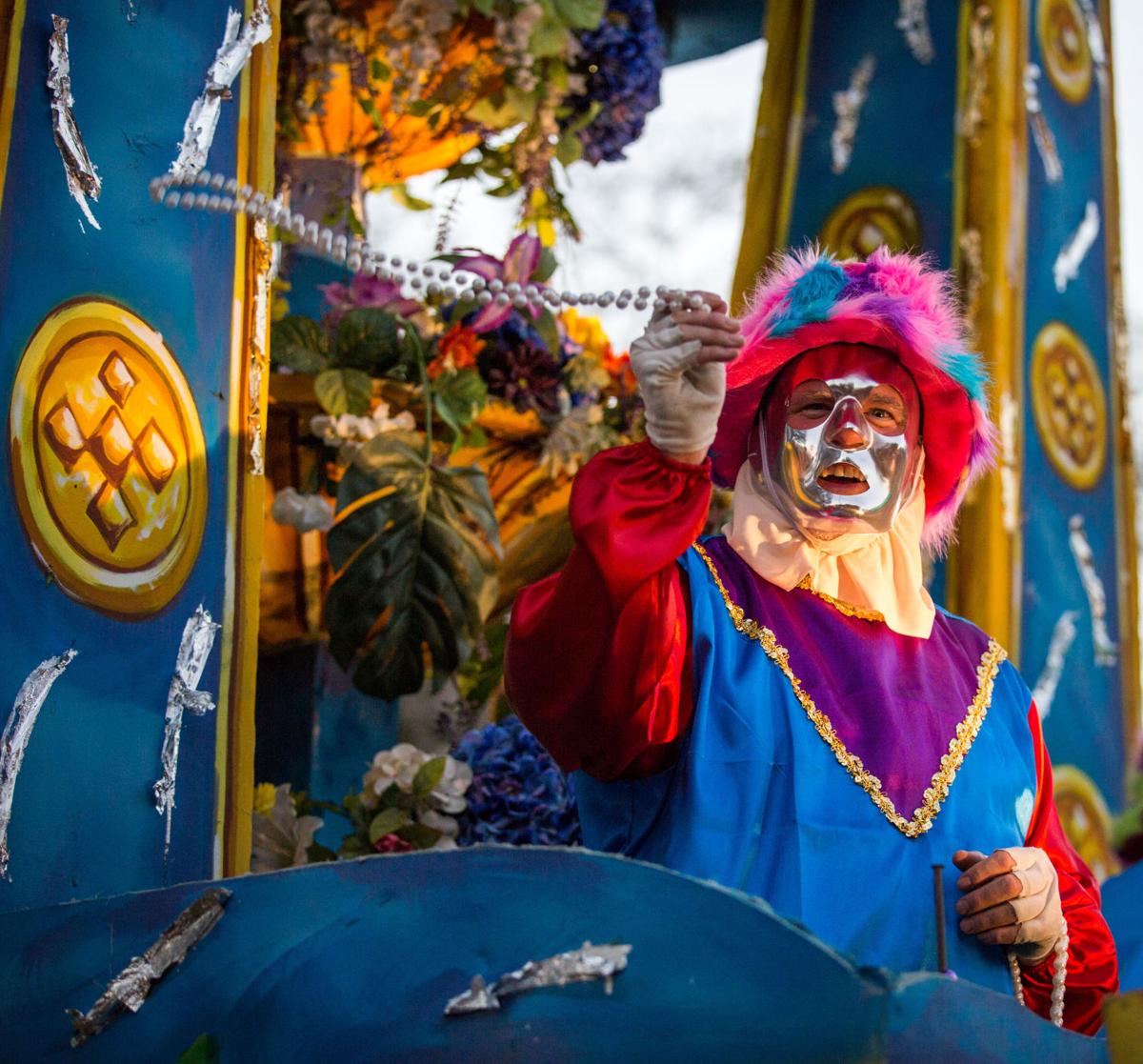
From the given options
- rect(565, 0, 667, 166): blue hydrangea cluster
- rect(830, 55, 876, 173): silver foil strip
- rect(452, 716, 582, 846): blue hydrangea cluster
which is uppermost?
rect(830, 55, 876, 173): silver foil strip

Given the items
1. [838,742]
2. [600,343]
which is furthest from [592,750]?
[600,343]

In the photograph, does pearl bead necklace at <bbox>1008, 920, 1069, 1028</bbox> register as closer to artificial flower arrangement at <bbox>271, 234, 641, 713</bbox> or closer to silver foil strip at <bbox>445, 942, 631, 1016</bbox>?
silver foil strip at <bbox>445, 942, 631, 1016</bbox>

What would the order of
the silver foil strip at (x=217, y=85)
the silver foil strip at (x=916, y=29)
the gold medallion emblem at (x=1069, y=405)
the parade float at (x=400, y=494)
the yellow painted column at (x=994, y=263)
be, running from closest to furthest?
the parade float at (x=400, y=494), the silver foil strip at (x=217, y=85), the yellow painted column at (x=994, y=263), the gold medallion emblem at (x=1069, y=405), the silver foil strip at (x=916, y=29)

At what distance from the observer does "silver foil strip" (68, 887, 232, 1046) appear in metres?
1.47

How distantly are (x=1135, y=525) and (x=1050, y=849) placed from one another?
6.14 feet

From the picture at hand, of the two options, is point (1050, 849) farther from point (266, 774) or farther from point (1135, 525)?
point (1135, 525)

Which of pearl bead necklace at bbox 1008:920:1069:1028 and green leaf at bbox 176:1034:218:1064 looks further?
pearl bead necklace at bbox 1008:920:1069:1028

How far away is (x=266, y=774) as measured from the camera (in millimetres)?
2770

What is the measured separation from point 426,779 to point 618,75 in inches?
58.7

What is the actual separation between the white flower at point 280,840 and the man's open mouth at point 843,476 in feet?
2.97

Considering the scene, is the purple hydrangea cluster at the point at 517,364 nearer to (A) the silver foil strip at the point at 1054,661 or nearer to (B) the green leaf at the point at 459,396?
(B) the green leaf at the point at 459,396

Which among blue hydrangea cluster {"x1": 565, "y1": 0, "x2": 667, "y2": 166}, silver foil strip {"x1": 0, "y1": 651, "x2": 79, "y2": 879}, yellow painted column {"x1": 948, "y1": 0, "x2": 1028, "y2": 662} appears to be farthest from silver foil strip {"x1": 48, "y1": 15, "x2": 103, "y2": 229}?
yellow painted column {"x1": 948, "y1": 0, "x2": 1028, "y2": 662}

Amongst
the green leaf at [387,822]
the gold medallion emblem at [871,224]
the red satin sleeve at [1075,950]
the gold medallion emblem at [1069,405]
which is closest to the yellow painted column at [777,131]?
the gold medallion emblem at [871,224]

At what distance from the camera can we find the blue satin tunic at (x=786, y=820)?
6.33 ft
